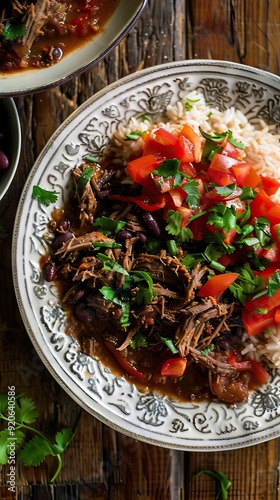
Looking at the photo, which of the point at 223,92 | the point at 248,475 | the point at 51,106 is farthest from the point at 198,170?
the point at 248,475

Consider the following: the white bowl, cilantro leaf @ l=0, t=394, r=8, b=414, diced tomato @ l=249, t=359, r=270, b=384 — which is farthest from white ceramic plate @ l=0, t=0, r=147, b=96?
diced tomato @ l=249, t=359, r=270, b=384

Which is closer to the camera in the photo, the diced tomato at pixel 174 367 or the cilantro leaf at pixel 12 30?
the cilantro leaf at pixel 12 30

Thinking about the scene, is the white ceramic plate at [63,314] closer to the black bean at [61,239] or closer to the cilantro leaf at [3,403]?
the black bean at [61,239]

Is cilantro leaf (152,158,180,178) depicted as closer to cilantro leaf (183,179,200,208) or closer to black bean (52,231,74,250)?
cilantro leaf (183,179,200,208)

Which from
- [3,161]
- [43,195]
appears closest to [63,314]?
[43,195]

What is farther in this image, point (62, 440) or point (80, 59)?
point (62, 440)

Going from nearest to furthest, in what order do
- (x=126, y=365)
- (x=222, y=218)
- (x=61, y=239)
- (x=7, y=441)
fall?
1. (x=222, y=218)
2. (x=61, y=239)
3. (x=126, y=365)
4. (x=7, y=441)

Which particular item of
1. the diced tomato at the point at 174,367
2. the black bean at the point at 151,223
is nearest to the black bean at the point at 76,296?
the black bean at the point at 151,223

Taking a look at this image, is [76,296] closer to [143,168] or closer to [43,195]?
[43,195]
